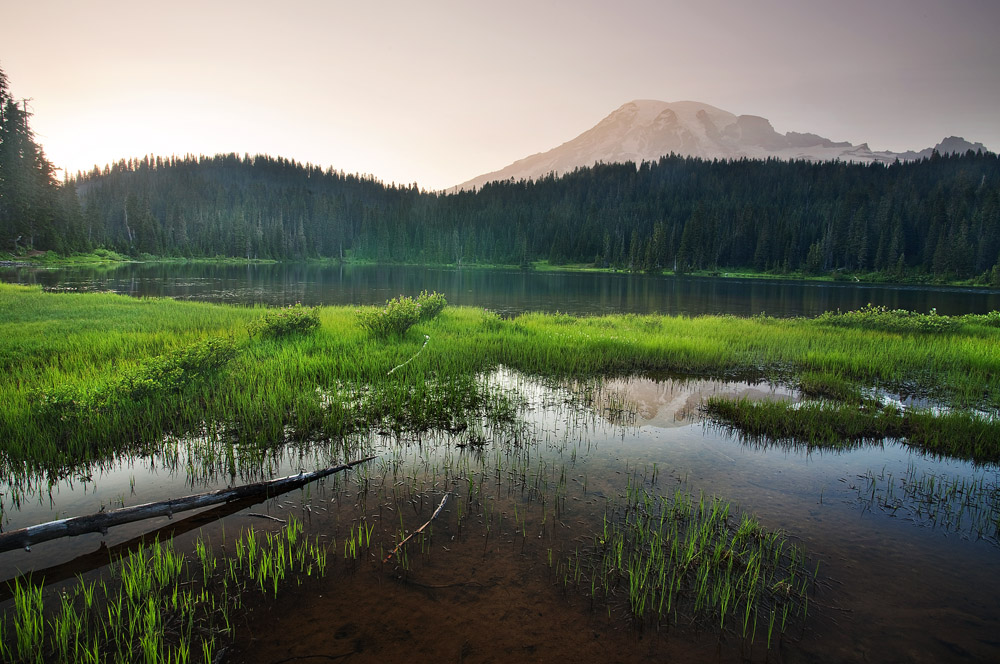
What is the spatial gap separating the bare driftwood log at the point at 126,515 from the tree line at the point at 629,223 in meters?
84.3

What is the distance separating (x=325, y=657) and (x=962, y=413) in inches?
620

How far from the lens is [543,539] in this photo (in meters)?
6.57

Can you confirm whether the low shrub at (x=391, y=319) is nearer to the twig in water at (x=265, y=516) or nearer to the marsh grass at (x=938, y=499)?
the twig in water at (x=265, y=516)

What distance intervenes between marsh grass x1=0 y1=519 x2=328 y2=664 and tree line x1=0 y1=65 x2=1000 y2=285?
85.1 metres

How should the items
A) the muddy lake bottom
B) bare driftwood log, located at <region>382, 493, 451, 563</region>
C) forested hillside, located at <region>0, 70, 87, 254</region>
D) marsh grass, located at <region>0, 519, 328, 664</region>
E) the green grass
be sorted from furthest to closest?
forested hillside, located at <region>0, 70, 87, 254</region> → the green grass → bare driftwood log, located at <region>382, 493, 451, 563</region> → the muddy lake bottom → marsh grass, located at <region>0, 519, 328, 664</region>

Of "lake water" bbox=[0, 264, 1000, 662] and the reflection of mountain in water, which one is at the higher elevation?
the reflection of mountain in water

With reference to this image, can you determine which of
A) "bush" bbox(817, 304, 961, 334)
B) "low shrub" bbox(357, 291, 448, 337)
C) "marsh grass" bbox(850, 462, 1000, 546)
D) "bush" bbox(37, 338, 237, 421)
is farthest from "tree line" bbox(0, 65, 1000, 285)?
"bush" bbox(817, 304, 961, 334)

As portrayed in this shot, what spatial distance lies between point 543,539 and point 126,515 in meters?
5.60

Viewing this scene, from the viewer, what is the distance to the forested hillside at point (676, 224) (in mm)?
114062

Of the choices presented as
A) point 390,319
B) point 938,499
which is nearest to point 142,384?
point 390,319

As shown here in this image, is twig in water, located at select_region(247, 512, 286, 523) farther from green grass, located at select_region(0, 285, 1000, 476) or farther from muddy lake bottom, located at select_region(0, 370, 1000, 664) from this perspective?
green grass, located at select_region(0, 285, 1000, 476)

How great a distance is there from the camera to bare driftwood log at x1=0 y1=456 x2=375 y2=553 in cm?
512

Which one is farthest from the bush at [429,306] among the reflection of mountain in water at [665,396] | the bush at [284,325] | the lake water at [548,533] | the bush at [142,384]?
the lake water at [548,533]

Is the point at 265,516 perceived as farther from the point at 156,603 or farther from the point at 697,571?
the point at 697,571
